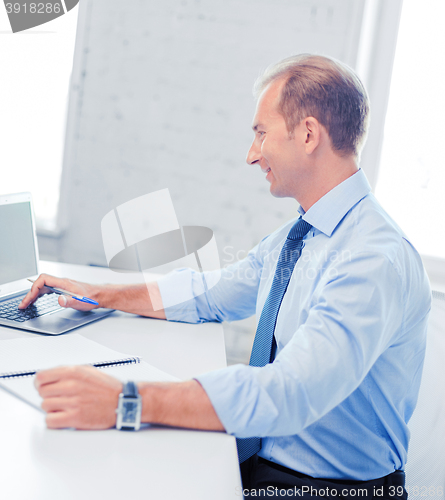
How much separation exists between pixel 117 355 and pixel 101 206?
1477 millimetres

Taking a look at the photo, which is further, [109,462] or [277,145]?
[277,145]

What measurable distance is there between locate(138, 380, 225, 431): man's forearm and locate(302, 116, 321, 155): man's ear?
1.84 ft

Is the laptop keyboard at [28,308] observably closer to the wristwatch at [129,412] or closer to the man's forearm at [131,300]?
the man's forearm at [131,300]

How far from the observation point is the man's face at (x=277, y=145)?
0.99m

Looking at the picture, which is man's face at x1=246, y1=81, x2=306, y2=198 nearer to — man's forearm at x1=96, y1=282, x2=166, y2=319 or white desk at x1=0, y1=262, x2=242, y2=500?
man's forearm at x1=96, y1=282, x2=166, y2=319

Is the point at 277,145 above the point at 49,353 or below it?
above

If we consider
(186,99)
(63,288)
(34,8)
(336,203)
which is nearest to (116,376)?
(63,288)

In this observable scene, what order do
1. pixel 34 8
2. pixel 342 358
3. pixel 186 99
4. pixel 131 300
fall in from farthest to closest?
pixel 34 8 → pixel 186 99 → pixel 131 300 → pixel 342 358

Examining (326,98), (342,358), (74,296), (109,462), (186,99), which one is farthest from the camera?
(186,99)

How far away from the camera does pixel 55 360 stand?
806 millimetres

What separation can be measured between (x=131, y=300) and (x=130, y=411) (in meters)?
0.57

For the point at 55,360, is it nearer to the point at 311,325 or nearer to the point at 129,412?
the point at 129,412

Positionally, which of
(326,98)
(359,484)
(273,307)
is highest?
(326,98)

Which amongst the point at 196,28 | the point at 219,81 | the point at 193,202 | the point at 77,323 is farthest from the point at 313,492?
the point at 196,28
